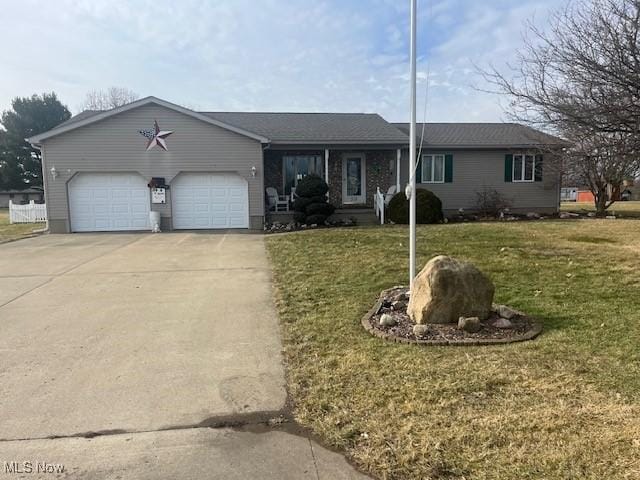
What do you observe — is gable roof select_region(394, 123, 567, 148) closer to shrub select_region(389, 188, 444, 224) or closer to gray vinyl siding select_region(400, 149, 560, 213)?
gray vinyl siding select_region(400, 149, 560, 213)

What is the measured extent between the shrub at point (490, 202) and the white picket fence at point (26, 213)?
19428mm

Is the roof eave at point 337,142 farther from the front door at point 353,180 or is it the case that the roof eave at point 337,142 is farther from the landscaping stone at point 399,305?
the landscaping stone at point 399,305

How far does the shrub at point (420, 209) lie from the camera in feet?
54.4

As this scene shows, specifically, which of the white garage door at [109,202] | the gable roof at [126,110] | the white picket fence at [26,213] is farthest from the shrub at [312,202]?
the white picket fence at [26,213]

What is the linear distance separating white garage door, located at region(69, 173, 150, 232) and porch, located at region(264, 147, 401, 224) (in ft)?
16.1

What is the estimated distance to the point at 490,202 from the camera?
65.8 feet

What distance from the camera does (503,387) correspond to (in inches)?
143

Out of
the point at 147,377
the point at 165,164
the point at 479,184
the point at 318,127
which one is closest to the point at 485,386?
the point at 147,377

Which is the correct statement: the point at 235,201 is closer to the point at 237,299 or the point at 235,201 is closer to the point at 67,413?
the point at 237,299

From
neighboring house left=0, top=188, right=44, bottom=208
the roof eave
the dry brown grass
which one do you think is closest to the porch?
the roof eave

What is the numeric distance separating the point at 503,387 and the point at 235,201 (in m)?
14.6

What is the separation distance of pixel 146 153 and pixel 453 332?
47.8 feet

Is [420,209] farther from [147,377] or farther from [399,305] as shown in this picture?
[147,377]

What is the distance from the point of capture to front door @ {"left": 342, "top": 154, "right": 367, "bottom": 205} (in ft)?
63.9
